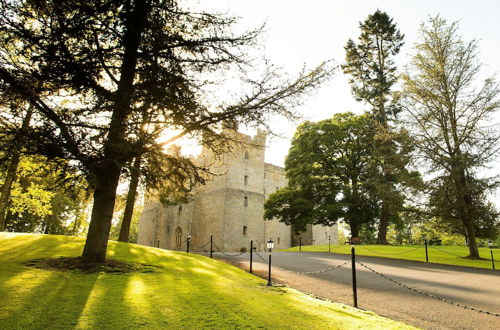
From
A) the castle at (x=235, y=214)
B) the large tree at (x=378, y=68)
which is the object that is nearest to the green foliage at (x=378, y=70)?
the large tree at (x=378, y=68)

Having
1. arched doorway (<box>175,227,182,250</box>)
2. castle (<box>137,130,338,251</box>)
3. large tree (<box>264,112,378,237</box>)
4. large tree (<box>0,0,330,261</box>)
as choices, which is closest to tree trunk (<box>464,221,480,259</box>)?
large tree (<box>264,112,378,237</box>)

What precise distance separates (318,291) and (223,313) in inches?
158

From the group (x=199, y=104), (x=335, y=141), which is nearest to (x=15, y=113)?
(x=199, y=104)

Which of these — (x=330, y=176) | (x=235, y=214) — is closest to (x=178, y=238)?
(x=235, y=214)

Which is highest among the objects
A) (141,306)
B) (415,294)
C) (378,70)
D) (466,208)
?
(378,70)

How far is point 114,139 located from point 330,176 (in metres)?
20.8

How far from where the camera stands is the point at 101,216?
303 inches

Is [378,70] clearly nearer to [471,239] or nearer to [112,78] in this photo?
[471,239]

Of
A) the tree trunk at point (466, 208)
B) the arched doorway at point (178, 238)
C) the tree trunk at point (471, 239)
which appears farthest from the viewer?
the arched doorway at point (178, 238)

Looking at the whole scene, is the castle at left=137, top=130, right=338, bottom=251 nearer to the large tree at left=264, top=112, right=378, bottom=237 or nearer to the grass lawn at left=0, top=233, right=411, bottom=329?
the large tree at left=264, top=112, right=378, bottom=237

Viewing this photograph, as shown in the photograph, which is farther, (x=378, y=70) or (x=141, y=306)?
(x=378, y=70)

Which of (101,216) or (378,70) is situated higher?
(378,70)

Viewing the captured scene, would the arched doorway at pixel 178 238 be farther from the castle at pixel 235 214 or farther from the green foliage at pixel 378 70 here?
the green foliage at pixel 378 70

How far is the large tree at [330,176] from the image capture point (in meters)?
23.2
